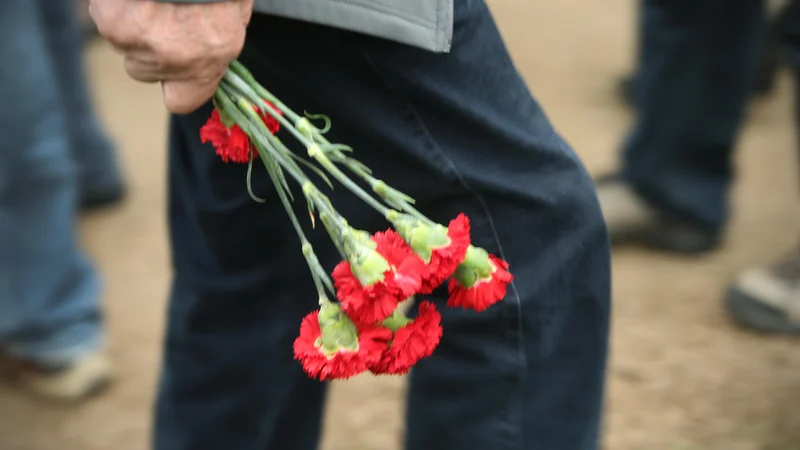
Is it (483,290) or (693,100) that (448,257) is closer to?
(483,290)

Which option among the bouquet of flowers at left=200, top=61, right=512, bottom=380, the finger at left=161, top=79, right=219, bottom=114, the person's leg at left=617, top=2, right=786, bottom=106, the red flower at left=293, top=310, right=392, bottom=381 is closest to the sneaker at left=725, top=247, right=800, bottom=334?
the person's leg at left=617, top=2, right=786, bottom=106

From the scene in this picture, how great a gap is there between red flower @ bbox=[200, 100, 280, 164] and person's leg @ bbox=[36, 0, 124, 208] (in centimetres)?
150

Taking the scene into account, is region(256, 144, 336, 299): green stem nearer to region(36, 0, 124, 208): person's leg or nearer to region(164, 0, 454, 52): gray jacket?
region(164, 0, 454, 52): gray jacket

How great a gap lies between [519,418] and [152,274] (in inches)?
58.2

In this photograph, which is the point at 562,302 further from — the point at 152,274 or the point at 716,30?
the point at 152,274

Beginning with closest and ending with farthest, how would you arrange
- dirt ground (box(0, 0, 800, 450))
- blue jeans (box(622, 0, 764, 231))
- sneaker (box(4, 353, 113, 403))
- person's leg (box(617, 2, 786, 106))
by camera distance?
dirt ground (box(0, 0, 800, 450)) < sneaker (box(4, 353, 113, 403)) < blue jeans (box(622, 0, 764, 231)) < person's leg (box(617, 2, 786, 106))

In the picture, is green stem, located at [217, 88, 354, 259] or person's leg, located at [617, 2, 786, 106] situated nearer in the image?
green stem, located at [217, 88, 354, 259]

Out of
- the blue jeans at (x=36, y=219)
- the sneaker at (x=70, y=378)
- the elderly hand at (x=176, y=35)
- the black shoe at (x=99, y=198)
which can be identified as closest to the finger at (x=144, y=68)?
the elderly hand at (x=176, y=35)

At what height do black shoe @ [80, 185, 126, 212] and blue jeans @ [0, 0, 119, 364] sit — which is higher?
blue jeans @ [0, 0, 119, 364]

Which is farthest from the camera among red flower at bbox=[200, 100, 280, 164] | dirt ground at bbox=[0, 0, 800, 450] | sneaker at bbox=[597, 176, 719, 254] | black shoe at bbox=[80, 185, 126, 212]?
black shoe at bbox=[80, 185, 126, 212]

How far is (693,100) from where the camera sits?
2.18 m

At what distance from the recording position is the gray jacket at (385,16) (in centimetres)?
88

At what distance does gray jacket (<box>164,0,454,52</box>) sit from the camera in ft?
2.87

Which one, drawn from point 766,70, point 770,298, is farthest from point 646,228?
point 766,70
